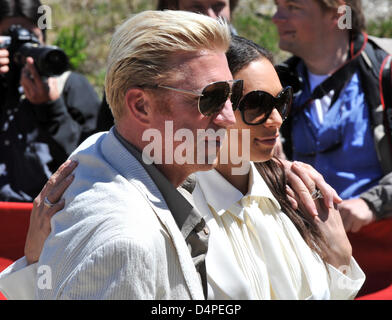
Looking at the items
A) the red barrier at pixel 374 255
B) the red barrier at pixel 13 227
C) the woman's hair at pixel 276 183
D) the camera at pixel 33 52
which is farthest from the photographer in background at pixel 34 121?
the red barrier at pixel 374 255

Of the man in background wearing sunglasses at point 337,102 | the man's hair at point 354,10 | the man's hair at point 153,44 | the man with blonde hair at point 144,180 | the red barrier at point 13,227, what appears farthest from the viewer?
the man's hair at point 354,10

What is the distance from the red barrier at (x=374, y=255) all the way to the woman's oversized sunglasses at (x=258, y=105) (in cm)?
104

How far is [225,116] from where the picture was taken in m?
1.72

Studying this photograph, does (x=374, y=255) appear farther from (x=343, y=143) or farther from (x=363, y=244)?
(x=343, y=143)

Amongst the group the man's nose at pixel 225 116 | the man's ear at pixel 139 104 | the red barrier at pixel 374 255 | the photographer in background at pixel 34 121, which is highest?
the man's ear at pixel 139 104

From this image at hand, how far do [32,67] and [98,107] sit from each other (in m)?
0.42

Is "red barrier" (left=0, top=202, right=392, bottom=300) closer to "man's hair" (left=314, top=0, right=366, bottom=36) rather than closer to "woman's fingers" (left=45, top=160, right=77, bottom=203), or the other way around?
"woman's fingers" (left=45, top=160, right=77, bottom=203)

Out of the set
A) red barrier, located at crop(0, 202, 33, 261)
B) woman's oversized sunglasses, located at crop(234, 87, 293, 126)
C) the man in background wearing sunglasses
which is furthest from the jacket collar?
the man in background wearing sunglasses

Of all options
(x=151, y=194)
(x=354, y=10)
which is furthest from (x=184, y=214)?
(x=354, y=10)

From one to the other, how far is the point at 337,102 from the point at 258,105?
130 cm

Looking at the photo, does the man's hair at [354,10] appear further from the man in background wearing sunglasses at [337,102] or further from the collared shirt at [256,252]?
the collared shirt at [256,252]

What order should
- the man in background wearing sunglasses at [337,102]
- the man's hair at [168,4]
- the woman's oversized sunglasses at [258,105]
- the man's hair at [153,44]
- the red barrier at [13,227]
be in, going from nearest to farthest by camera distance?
1. the man's hair at [153,44]
2. the woman's oversized sunglasses at [258,105]
3. the red barrier at [13,227]
4. the man in background wearing sunglasses at [337,102]
5. the man's hair at [168,4]

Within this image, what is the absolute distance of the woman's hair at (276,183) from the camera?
2039mm

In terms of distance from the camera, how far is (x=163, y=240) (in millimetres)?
1484
